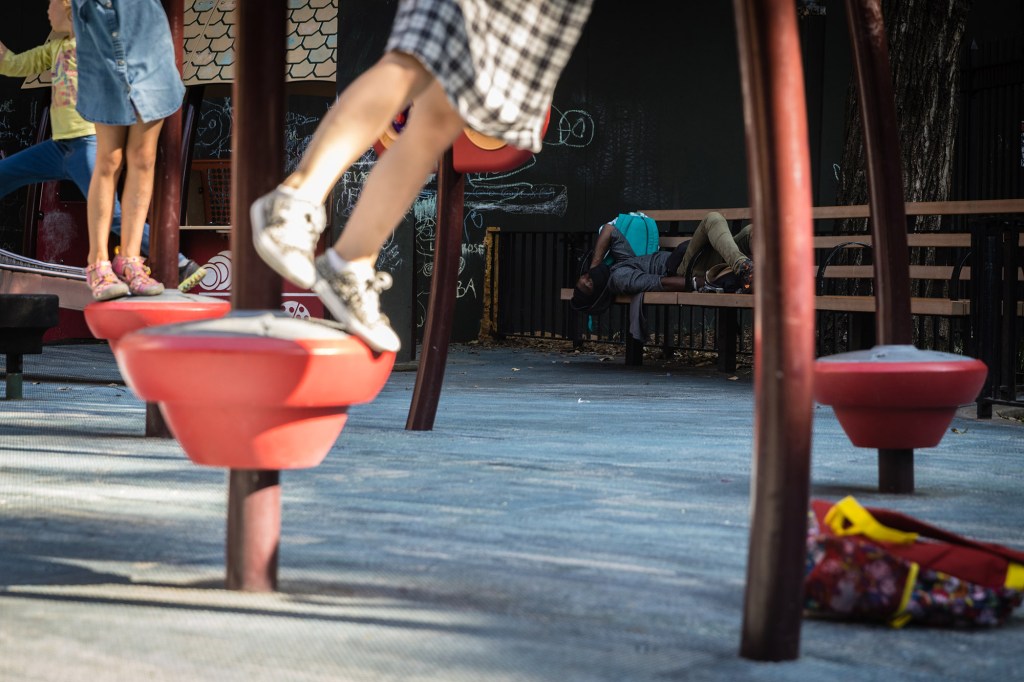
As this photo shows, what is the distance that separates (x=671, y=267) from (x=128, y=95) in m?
6.28

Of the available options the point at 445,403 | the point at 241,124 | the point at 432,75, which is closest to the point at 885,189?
the point at 432,75

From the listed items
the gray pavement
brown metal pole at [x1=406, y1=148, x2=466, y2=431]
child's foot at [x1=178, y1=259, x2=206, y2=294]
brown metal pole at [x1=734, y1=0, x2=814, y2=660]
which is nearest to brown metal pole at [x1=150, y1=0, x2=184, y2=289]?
the gray pavement

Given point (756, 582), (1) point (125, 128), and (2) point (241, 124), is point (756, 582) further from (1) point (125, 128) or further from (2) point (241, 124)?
(1) point (125, 128)

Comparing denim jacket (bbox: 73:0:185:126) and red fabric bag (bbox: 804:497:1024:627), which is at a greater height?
denim jacket (bbox: 73:0:185:126)

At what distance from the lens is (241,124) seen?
7.79 ft

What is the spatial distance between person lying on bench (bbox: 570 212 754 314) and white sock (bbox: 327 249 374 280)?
718 cm

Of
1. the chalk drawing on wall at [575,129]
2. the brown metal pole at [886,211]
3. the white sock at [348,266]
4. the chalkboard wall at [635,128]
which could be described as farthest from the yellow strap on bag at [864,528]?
the chalk drawing on wall at [575,129]

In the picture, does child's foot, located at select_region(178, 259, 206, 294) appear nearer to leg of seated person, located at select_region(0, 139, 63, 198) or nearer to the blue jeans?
the blue jeans

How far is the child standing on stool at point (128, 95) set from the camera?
461cm

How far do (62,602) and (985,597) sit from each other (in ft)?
5.26

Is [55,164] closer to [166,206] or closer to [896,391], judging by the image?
[166,206]

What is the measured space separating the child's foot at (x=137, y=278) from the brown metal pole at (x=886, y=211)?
8.16 ft

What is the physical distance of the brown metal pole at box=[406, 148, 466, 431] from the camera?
5027mm

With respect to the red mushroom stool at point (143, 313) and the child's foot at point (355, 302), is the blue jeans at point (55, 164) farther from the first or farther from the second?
the child's foot at point (355, 302)
